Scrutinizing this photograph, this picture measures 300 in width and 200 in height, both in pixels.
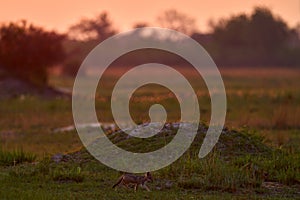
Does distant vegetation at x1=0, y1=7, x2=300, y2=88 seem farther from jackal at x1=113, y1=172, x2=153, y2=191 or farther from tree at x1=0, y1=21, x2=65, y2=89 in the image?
jackal at x1=113, y1=172, x2=153, y2=191

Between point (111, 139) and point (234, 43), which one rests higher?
point (234, 43)

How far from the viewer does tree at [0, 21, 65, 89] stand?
3559 cm

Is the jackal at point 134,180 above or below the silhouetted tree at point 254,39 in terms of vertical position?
below

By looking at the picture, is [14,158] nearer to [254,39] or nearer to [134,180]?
[134,180]

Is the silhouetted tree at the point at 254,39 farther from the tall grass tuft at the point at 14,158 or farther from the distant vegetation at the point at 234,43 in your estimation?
the tall grass tuft at the point at 14,158

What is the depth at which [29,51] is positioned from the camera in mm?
36812

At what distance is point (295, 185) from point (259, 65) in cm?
6015

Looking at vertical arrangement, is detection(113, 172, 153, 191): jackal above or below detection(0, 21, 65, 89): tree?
below

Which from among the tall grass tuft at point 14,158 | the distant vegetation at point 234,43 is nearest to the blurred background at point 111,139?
the tall grass tuft at point 14,158

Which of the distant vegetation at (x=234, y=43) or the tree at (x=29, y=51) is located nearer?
the tree at (x=29, y=51)

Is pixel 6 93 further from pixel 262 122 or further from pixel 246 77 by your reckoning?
pixel 246 77

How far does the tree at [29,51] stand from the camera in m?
35.6


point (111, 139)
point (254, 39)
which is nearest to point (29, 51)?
point (111, 139)

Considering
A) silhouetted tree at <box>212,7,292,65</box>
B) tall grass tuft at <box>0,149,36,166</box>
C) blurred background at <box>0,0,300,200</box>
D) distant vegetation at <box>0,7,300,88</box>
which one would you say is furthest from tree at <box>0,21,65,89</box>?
silhouetted tree at <box>212,7,292,65</box>
